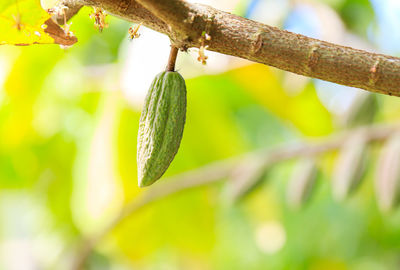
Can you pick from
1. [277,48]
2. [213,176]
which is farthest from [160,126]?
[213,176]

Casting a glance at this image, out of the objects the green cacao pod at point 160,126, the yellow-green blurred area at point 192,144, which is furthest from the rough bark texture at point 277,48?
the yellow-green blurred area at point 192,144

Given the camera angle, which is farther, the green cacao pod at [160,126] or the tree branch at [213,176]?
the tree branch at [213,176]

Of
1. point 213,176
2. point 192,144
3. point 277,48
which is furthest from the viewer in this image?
point 192,144

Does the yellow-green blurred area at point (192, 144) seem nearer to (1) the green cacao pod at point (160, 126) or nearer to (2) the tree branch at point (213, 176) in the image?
(2) the tree branch at point (213, 176)

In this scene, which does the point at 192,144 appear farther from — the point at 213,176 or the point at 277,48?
the point at 277,48

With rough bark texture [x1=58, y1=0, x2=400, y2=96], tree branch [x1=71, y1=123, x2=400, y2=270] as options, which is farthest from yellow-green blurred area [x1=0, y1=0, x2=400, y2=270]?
rough bark texture [x1=58, y1=0, x2=400, y2=96]

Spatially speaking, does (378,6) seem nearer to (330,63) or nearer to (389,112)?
(389,112)

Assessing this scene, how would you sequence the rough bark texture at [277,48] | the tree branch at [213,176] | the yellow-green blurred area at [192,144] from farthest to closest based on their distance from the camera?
1. the yellow-green blurred area at [192,144]
2. the tree branch at [213,176]
3. the rough bark texture at [277,48]

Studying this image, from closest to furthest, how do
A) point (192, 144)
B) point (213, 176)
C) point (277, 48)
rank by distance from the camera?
point (277, 48), point (213, 176), point (192, 144)
